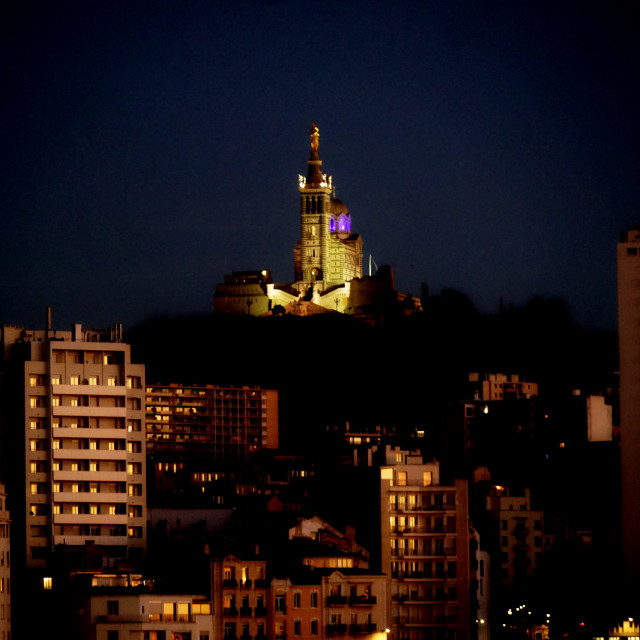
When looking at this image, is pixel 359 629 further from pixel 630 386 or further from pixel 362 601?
pixel 630 386

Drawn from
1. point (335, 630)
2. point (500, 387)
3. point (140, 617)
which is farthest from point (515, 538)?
point (500, 387)

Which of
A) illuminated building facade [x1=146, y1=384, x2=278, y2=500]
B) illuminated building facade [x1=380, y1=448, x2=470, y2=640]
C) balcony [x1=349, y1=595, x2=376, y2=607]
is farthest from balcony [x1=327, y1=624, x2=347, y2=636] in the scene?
illuminated building facade [x1=146, y1=384, x2=278, y2=500]

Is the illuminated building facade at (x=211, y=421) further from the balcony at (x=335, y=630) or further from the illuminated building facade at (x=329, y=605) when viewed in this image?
the balcony at (x=335, y=630)

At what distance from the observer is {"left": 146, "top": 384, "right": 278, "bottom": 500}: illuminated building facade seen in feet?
498

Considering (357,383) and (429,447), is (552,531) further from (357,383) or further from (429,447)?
(357,383)

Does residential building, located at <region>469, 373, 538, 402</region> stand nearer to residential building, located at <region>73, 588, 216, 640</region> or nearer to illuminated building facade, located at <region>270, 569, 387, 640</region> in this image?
illuminated building facade, located at <region>270, 569, 387, 640</region>

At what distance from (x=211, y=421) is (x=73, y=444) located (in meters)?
57.7

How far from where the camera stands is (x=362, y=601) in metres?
77.9

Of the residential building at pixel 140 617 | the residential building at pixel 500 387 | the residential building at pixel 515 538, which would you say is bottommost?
the residential building at pixel 140 617

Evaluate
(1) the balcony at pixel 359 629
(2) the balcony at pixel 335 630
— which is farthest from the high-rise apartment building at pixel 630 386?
(2) the balcony at pixel 335 630

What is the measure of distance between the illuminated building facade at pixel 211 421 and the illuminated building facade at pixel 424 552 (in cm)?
6343

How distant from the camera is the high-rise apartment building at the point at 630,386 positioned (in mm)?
99062

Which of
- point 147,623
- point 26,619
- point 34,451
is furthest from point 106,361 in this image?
point 147,623

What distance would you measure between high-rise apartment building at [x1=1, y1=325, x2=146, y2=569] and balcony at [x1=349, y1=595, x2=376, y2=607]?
1873cm
